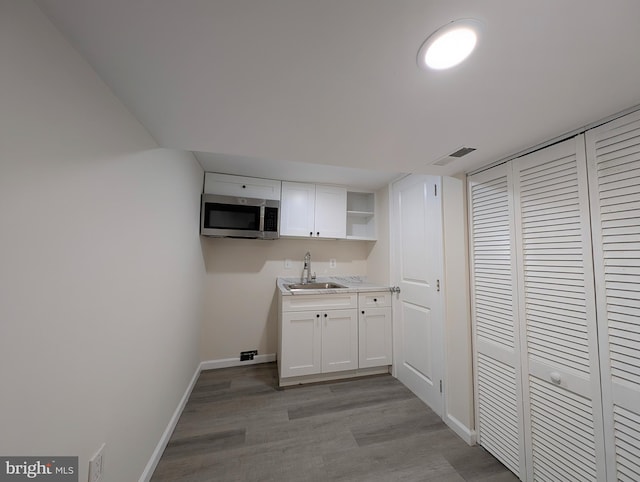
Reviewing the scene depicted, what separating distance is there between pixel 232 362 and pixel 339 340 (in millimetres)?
1305

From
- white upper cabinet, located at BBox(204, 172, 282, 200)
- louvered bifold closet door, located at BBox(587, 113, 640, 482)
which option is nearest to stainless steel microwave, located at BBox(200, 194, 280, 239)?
white upper cabinet, located at BBox(204, 172, 282, 200)

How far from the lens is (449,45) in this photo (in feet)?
2.27

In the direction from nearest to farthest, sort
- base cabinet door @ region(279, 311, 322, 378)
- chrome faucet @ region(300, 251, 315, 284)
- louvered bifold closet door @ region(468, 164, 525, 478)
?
louvered bifold closet door @ region(468, 164, 525, 478)
base cabinet door @ region(279, 311, 322, 378)
chrome faucet @ region(300, 251, 315, 284)

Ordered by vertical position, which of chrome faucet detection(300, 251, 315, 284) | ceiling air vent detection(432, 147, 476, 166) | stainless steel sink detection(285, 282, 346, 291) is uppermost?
ceiling air vent detection(432, 147, 476, 166)

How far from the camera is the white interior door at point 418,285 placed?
1931mm

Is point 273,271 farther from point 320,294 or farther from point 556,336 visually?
point 556,336

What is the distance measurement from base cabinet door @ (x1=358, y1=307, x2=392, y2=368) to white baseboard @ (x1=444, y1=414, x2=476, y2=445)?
30.5 inches

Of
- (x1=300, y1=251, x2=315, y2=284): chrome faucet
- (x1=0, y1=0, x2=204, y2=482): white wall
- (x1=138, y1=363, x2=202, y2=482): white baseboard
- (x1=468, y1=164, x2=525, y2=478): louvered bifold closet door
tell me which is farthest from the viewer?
(x1=300, y1=251, x2=315, y2=284): chrome faucet

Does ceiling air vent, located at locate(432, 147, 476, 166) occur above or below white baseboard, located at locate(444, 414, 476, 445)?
above

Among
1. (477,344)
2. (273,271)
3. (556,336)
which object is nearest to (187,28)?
(556,336)

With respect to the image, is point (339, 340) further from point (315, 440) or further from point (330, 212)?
point (330, 212)

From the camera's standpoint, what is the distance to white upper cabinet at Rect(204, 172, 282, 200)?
242 centimetres

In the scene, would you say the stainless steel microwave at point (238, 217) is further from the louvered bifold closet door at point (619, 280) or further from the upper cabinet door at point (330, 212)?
the louvered bifold closet door at point (619, 280)

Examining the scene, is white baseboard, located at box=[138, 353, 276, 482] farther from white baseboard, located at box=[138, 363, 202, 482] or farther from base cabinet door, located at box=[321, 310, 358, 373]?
base cabinet door, located at box=[321, 310, 358, 373]
